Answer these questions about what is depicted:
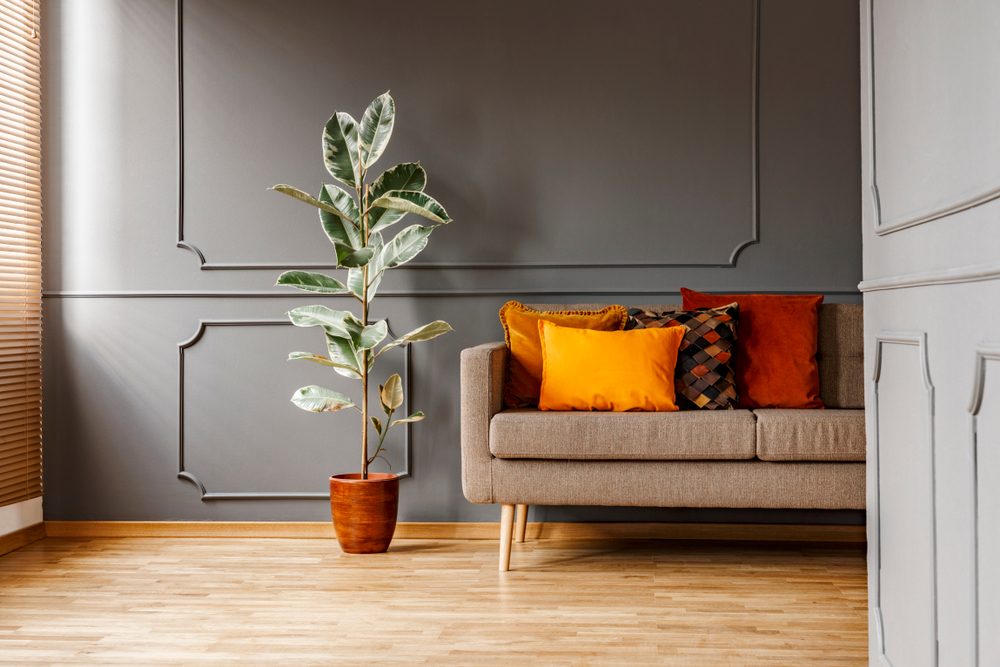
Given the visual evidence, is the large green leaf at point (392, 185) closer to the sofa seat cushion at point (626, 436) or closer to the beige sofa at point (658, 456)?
the beige sofa at point (658, 456)

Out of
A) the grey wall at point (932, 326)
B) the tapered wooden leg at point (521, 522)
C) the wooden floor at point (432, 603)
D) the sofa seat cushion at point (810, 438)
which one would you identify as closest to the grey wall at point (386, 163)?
the tapered wooden leg at point (521, 522)

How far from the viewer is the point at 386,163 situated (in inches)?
133

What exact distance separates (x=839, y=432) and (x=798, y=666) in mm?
864

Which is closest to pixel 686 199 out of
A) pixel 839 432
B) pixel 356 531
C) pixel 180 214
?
pixel 839 432

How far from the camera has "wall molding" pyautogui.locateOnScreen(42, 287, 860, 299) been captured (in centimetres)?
332

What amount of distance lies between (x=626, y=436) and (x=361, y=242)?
117 cm

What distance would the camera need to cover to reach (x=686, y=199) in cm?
332

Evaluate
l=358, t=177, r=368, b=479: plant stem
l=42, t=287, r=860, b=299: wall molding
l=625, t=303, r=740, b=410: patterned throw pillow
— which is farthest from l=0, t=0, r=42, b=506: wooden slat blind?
l=625, t=303, r=740, b=410: patterned throw pillow

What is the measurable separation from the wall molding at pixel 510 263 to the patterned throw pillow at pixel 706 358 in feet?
1.22

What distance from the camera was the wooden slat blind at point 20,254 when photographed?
10.3 ft

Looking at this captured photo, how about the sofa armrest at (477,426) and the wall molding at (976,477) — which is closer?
the wall molding at (976,477)

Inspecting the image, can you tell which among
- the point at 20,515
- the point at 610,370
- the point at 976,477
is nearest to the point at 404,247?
the point at 610,370

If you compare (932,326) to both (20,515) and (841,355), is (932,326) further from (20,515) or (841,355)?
(20,515)

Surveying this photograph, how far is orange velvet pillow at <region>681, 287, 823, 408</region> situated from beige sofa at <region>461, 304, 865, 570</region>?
24 centimetres
